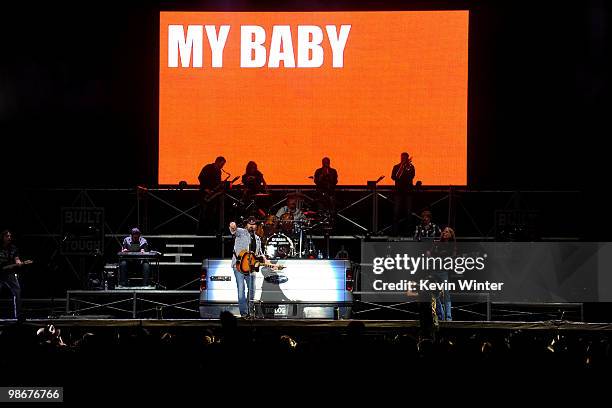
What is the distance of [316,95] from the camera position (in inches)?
816

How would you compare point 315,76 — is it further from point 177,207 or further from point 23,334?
point 23,334

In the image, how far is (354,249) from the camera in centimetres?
2094

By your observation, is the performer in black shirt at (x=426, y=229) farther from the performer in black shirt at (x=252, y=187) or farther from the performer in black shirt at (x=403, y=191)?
the performer in black shirt at (x=252, y=187)

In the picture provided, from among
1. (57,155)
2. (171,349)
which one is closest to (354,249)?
(57,155)

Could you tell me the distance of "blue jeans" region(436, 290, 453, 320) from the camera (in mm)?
16875

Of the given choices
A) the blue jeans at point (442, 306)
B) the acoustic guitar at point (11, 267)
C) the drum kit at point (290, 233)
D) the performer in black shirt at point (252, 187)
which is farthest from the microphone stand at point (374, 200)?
the acoustic guitar at point (11, 267)

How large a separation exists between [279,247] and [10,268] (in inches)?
194

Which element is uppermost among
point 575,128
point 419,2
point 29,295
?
point 419,2


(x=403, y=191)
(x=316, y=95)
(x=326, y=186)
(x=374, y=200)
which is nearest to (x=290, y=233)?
(x=326, y=186)

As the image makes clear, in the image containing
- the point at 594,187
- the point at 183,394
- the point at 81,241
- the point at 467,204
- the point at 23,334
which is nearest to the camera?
the point at 183,394

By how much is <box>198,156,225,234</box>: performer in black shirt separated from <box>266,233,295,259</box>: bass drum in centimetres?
142

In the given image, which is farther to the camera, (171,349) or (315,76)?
(315,76)

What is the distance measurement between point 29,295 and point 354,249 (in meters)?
6.83

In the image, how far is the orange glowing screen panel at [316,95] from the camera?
67.5 feet
